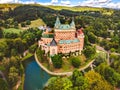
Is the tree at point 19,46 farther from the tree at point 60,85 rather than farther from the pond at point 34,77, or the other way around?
the tree at point 60,85

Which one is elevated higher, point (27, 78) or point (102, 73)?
point (102, 73)

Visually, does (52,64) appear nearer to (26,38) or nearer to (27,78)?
(27,78)

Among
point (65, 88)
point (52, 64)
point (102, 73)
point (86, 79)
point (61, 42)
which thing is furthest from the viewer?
point (61, 42)

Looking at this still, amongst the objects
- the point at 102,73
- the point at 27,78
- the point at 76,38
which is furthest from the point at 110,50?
the point at 27,78

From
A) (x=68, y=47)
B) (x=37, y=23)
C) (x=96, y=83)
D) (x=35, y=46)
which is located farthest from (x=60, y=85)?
(x=37, y=23)

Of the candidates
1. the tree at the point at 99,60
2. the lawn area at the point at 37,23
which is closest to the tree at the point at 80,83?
the tree at the point at 99,60

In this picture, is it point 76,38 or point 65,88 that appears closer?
point 65,88

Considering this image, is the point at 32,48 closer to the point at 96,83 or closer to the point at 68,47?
the point at 68,47
